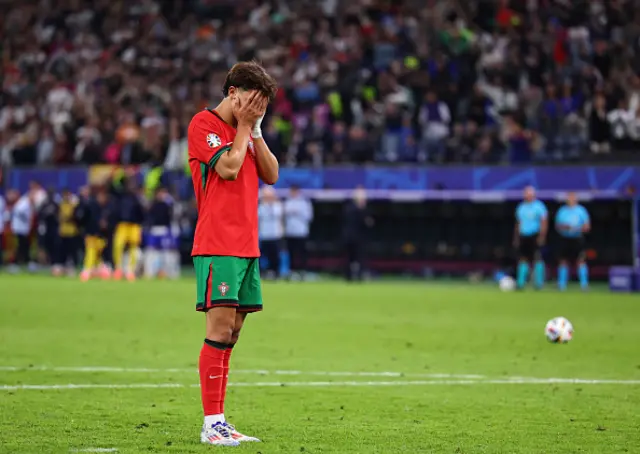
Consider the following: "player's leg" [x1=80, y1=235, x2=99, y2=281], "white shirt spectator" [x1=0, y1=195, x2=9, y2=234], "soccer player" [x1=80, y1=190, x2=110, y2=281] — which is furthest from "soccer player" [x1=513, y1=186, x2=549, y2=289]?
"white shirt spectator" [x1=0, y1=195, x2=9, y2=234]

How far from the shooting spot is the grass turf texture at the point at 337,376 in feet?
26.1

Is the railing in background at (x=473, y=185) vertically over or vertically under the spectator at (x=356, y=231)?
over

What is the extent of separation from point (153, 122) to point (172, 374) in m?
21.9

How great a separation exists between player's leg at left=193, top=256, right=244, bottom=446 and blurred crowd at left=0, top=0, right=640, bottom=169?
20.3 metres

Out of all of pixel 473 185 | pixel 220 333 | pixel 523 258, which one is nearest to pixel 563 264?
pixel 523 258

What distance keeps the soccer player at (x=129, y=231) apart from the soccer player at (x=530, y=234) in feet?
27.8

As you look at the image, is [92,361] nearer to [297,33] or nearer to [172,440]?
[172,440]

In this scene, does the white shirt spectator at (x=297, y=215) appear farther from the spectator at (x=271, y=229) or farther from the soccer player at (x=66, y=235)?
the soccer player at (x=66, y=235)

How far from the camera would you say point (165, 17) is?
37656 millimetres

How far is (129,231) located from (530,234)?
30.0 ft

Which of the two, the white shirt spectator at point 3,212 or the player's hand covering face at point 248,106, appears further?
the white shirt spectator at point 3,212

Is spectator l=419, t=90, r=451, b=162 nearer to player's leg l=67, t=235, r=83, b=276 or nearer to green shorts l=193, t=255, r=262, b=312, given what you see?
player's leg l=67, t=235, r=83, b=276

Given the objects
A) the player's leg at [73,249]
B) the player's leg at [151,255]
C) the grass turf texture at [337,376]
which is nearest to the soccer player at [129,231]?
the player's leg at [151,255]

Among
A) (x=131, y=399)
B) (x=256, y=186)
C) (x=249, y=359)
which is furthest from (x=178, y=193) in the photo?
(x=256, y=186)
